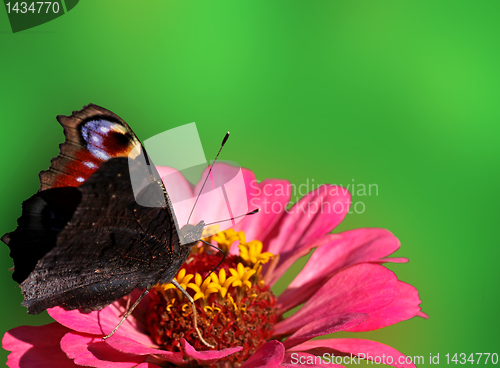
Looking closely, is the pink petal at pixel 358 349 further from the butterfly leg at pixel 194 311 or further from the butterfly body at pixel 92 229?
the butterfly body at pixel 92 229

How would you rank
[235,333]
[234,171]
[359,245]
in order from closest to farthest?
[235,333] < [359,245] < [234,171]

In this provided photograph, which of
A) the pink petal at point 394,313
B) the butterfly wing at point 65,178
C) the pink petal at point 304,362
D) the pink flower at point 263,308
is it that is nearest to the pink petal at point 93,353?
the pink flower at point 263,308

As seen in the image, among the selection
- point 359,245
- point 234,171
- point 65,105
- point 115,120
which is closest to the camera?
point 115,120

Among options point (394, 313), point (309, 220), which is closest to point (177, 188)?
point (309, 220)

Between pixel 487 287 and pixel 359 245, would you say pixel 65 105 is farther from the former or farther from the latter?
pixel 487 287

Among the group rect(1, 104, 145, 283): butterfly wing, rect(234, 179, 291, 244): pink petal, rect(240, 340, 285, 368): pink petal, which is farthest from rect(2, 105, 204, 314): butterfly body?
→ rect(234, 179, 291, 244): pink petal

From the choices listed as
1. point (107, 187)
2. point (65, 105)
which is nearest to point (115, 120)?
point (107, 187)

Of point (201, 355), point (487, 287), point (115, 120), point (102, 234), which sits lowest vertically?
point (487, 287)
